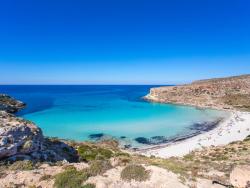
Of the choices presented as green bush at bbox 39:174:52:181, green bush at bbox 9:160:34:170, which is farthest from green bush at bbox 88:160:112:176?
green bush at bbox 9:160:34:170

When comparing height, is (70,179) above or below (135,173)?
below

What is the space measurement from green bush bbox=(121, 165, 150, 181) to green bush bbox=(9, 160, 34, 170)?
619 cm

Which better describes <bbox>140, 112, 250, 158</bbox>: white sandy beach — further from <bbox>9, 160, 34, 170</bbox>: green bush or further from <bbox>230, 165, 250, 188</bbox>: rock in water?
<bbox>9, 160, 34, 170</bbox>: green bush

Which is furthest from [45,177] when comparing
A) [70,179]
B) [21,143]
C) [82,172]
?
[21,143]

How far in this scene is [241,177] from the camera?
41.1 feet

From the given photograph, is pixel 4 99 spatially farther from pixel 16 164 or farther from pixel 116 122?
pixel 16 164

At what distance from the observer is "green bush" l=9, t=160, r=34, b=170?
14348 millimetres

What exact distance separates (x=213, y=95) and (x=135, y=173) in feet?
306

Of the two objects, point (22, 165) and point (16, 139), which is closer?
point (22, 165)

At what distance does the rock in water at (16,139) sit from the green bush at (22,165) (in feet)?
4.68

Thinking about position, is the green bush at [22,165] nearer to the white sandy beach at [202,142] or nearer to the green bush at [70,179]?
the green bush at [70,179]

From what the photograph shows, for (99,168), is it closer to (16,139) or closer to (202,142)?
(16,139)

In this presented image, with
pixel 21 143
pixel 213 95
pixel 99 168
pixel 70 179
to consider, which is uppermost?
pixel 21 143

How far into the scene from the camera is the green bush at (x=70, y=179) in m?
11.8
